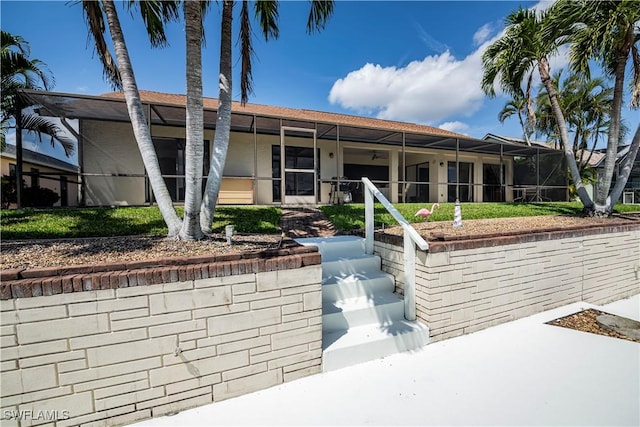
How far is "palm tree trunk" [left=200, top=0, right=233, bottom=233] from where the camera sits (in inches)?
151

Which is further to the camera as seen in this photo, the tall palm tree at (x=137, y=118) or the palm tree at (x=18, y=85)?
the palm tree at (x=18, y=85)

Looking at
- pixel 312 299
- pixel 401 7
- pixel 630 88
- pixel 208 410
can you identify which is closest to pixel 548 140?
pixel 630 88

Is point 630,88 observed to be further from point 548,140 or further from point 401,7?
point 548,140

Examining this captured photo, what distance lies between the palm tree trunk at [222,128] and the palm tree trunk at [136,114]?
1.46ft

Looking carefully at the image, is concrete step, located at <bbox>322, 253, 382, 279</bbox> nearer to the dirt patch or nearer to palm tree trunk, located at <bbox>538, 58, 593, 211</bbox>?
the dirt patch

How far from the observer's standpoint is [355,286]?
11.8ft

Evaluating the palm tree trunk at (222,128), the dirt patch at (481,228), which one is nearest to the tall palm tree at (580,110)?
the dirt patch at (481,228)

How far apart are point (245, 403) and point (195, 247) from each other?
5.65ft

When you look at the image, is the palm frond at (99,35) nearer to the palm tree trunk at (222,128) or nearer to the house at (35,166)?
the palm tree trunk at (222,128)

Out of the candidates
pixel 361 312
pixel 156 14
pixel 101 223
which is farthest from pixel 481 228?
pixel 101 223

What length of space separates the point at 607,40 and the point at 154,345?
10056 millimetres

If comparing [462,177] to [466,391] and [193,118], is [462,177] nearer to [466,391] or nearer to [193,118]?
[466,391]

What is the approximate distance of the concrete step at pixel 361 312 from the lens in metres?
3.16

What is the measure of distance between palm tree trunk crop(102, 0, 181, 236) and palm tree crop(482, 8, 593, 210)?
360 inches
